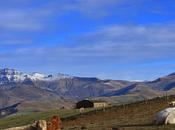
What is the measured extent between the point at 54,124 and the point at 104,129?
6348 mm

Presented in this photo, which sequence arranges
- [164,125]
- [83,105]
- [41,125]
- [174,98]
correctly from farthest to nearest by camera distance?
1. [83,105]
2. [174,98]
3. [164,125]
4. [41,125]

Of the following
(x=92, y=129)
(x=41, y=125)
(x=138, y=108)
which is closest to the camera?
(x=41, y=125)

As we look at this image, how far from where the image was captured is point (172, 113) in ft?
153

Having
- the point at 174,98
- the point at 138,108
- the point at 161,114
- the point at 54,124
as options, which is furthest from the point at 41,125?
the point at 174,98

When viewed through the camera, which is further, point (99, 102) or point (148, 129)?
point (99, 102)

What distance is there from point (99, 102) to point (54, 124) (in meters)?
120

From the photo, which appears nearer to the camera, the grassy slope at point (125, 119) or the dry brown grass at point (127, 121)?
the dry brown grass at point (127, 121)

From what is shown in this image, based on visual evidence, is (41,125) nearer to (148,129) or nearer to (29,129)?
(29,129)

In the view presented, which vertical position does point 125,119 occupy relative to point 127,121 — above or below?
above

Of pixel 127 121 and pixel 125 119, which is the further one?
pixel 125 119

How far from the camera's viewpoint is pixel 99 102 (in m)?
163

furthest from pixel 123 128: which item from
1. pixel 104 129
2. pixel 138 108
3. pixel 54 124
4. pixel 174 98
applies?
pixel 174 98

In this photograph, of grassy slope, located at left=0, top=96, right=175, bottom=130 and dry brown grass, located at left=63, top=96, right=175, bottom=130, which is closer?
dry brown grass, located at left=63, top=96, right=175, bottom=130

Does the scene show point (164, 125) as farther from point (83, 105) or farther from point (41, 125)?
point (83, 105)
